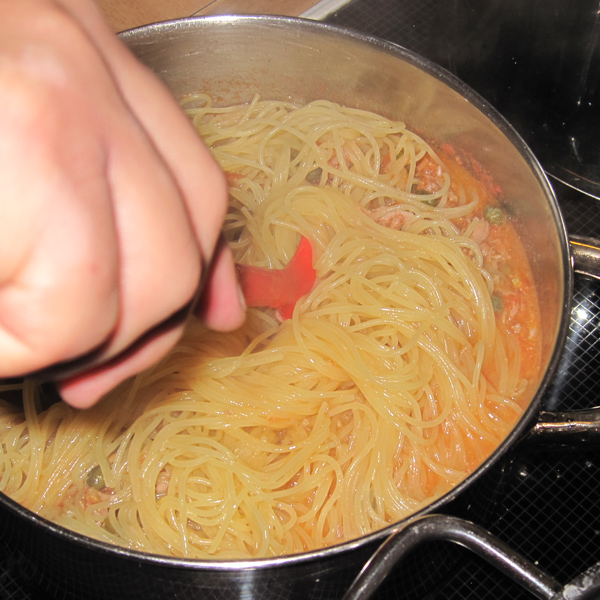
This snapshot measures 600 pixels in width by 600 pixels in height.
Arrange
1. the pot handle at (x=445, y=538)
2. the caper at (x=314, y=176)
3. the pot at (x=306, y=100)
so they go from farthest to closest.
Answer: the caper at (x=314, y=176) → the pot at (x=306, y=100) → the pot handle at (x=445, y=538)

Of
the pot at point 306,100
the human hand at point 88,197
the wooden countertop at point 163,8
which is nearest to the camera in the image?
→ the human hand at point 88,197

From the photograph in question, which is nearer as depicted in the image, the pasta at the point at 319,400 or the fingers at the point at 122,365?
the fingers at the point at 122,365

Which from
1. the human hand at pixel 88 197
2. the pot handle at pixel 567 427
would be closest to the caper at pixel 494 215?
the pot handle at pixel 567 427

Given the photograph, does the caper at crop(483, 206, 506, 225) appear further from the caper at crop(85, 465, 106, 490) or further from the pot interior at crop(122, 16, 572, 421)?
the caper at crop(85, 465, 106, 490)

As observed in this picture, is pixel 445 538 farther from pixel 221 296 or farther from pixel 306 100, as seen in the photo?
pixel 306 100

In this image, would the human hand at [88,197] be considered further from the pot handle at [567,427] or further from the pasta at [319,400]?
the pasta at [319,400]

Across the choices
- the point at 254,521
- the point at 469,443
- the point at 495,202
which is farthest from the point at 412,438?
the point at 495,202

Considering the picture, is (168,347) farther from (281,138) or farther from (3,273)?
(281,138)
